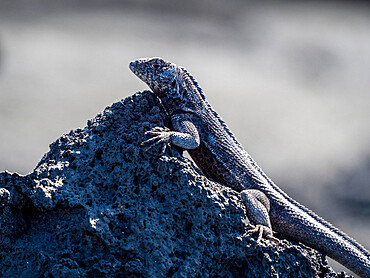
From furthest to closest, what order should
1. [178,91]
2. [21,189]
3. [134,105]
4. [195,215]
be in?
[178,91] < [134,105] < [195,215] < [21,189]

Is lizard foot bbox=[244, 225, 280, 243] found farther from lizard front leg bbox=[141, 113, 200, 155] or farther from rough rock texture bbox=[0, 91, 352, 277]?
lizard front leg bbox=[141, 113, 200, 155]

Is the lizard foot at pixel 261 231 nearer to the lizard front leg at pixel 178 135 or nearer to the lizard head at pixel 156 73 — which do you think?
the lizard front leg at pixel 178 135

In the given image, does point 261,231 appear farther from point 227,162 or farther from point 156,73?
point 156,73

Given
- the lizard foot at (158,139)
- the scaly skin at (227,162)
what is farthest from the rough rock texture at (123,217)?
the scaly skin at (227,162)

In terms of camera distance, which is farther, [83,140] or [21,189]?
[83,140]

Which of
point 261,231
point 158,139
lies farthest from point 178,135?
point 261,231

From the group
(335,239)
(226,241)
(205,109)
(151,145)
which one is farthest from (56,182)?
(335,239)

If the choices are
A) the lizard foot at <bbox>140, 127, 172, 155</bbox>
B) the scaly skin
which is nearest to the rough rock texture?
the lizard foot at <bbox>140, 127, 172, 155</bbox>

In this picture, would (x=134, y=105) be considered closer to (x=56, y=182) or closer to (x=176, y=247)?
(x=56, y=182)
